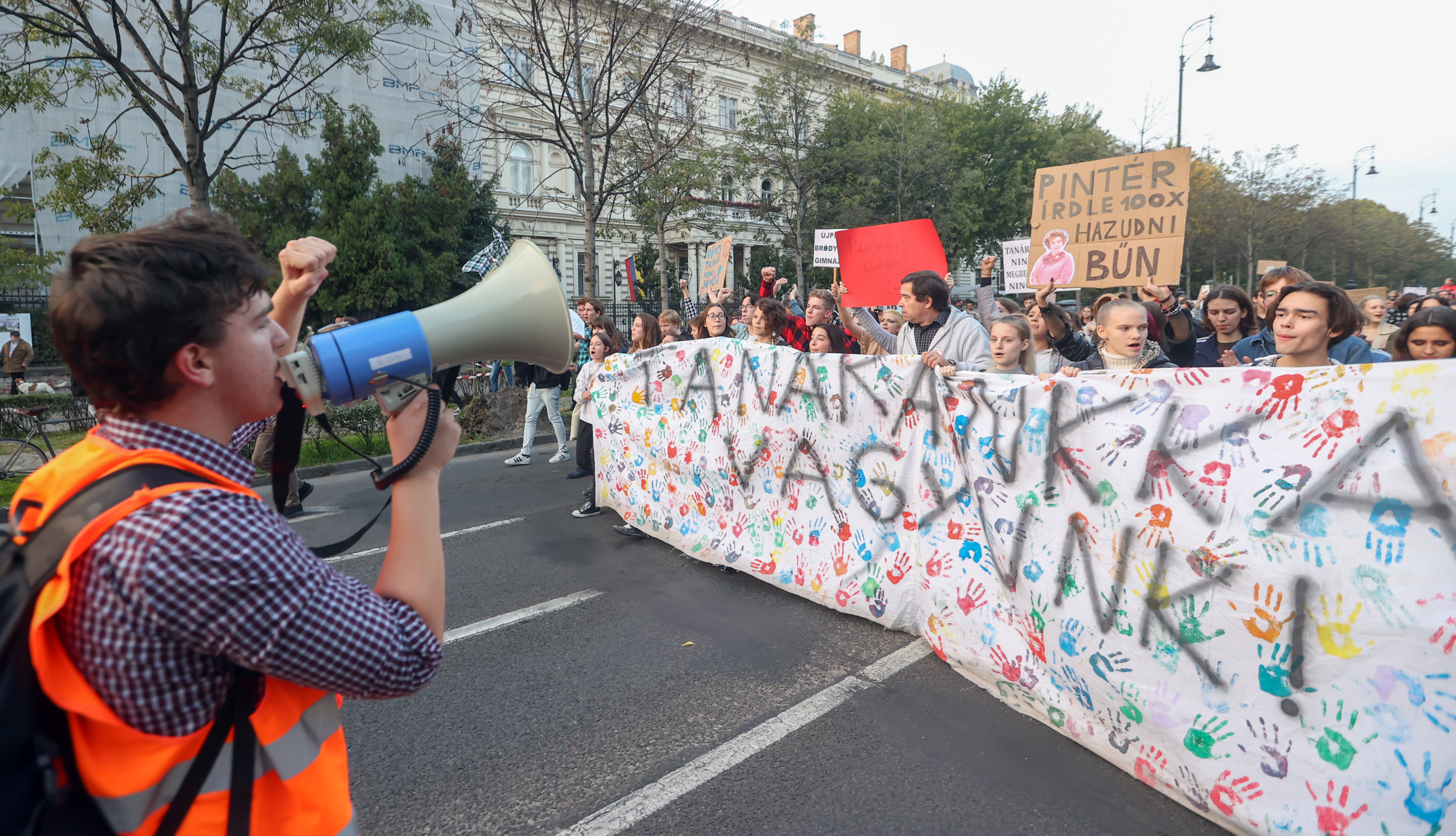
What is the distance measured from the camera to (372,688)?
41.8 inches

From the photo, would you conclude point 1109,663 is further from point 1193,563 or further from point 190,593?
point 190,593

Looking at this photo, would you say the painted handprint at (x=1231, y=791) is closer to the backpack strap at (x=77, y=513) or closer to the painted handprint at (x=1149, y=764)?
the painted handprint at (x=1149, y=764)

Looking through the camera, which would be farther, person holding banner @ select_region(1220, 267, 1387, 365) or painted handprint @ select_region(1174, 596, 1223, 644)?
person holding banner @ select_region(1220, 267, 1387, 365)

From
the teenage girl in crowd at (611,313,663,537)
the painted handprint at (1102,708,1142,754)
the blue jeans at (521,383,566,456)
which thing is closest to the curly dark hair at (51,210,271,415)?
the painted handprint at (1102,708,1142,754)

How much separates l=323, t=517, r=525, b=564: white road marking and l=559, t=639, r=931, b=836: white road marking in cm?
259

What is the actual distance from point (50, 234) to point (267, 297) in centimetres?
2200

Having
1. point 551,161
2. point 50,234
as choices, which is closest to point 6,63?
point 50,234

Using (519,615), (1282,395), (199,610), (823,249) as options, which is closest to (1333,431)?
(1282,395)

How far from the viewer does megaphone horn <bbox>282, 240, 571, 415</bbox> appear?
1.27 metres

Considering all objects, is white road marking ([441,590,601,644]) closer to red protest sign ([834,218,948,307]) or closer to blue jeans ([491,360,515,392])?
red protest sign ([834,218,948,307])

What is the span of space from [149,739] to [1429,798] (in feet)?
8.30

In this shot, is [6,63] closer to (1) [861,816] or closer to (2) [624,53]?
(2) [624,53]

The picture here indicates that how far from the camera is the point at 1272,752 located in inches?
86.3

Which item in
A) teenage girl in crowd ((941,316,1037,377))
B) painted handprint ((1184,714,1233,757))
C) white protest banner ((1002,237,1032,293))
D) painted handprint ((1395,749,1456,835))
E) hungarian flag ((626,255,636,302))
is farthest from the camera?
hungarian flag ((626,255,636,302))
